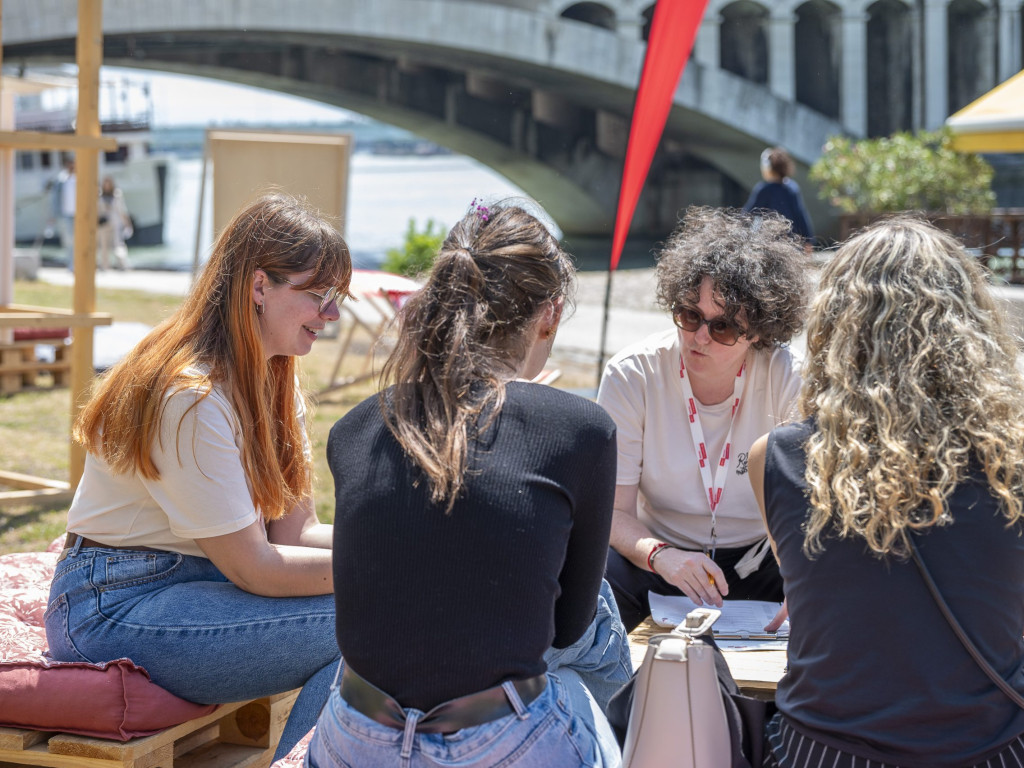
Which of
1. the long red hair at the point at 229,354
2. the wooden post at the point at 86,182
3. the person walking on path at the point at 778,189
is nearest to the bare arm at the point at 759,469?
the long red hair at the point at 229,354

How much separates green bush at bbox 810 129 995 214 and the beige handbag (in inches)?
607

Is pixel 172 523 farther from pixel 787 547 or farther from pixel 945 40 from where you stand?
pixel 945 40

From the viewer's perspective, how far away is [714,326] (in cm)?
256

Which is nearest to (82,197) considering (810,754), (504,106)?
(810,754)

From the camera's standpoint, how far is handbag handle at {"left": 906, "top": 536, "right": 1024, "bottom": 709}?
150cm

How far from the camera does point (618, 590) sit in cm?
270

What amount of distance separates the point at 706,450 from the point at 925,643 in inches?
48.1

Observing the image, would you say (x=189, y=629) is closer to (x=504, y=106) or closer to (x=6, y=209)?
(x=6, y=209)

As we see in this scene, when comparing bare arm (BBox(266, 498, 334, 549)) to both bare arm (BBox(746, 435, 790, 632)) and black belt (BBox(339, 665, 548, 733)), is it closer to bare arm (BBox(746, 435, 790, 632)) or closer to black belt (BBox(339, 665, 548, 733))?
black belt (BBox(339, 665, 548, 733))

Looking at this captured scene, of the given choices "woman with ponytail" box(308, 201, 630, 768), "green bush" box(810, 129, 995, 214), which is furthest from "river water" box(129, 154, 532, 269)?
"green bush" box(810, 129, 995, 214)


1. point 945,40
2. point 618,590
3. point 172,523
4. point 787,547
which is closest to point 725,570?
point 618,590

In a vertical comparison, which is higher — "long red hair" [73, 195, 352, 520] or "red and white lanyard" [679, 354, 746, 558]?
"long red hair" [73, 195, 352, 520]

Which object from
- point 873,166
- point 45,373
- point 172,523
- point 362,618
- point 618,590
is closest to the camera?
point 362,618

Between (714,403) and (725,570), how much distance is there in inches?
16.3
